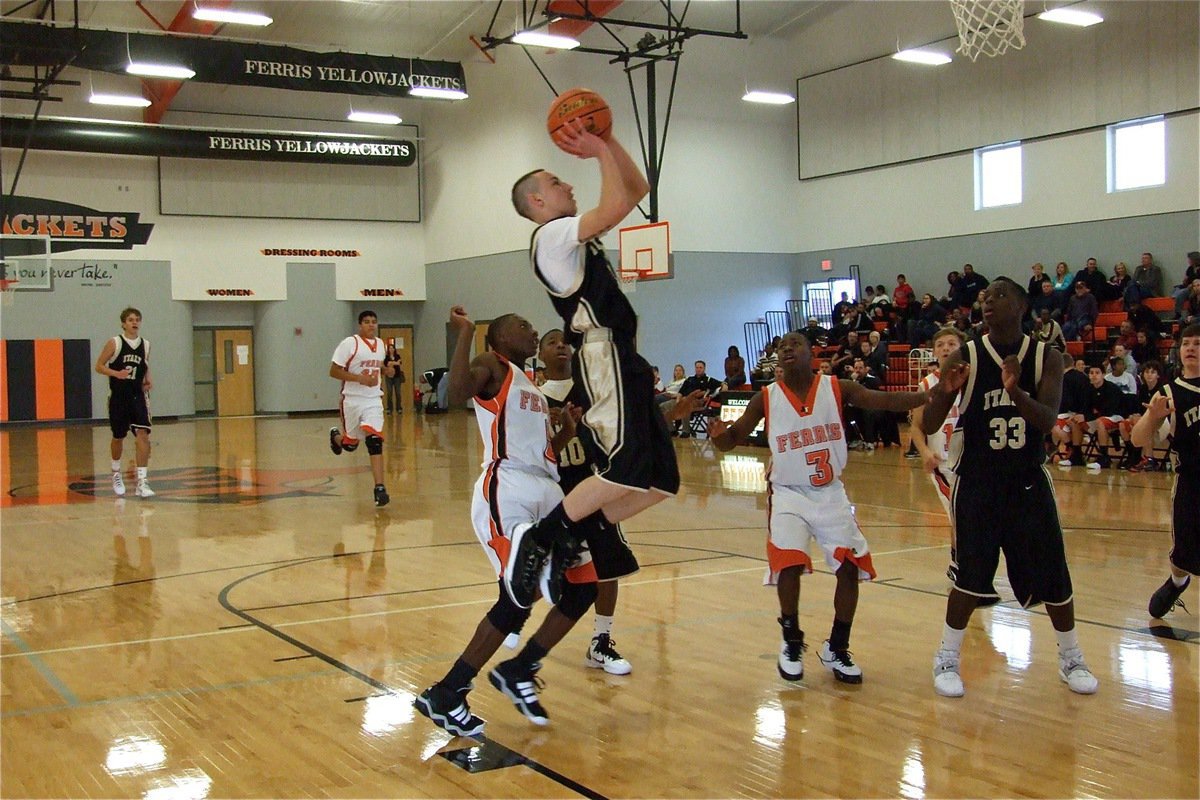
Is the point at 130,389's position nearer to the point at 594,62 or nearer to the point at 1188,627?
the point at 1188,627

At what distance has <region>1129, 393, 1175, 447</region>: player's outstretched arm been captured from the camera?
524 centimetres

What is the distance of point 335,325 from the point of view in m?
29.6

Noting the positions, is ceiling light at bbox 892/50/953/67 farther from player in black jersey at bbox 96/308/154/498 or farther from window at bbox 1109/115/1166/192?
player in black jersey at bbox 96/308/154/498

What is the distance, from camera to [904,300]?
21.9 meters

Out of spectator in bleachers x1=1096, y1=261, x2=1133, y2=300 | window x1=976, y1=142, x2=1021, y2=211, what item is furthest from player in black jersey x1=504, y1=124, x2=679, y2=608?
window x1=976, y1=142, x2=1021, y2=211

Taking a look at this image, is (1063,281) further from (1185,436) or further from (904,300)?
(1185,436)

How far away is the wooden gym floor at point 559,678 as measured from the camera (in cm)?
371

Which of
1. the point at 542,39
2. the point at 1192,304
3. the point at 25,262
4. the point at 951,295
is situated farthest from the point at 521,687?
the point at 25,262

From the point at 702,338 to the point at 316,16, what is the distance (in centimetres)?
1079

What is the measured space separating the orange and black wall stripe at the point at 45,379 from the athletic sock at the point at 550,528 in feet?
83.9

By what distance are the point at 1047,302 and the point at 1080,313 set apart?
0.74 m

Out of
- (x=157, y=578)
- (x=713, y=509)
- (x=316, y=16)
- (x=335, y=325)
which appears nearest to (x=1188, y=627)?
(x=713, y=509)

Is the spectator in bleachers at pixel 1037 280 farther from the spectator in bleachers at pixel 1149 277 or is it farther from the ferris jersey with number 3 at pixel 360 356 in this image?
the ferris jersey with number 3 at pixel 360 356

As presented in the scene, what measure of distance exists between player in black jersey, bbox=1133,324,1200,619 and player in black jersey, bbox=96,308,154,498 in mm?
9485
